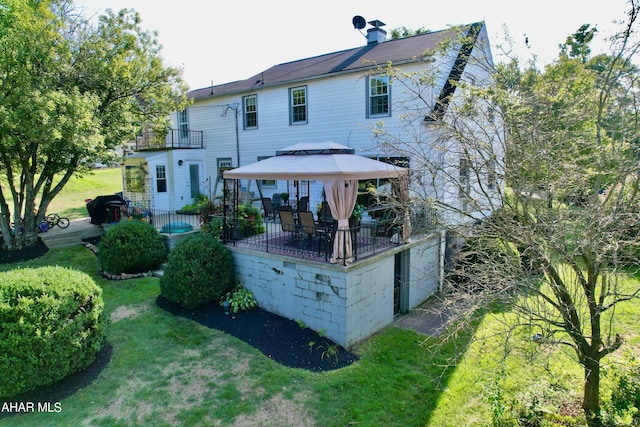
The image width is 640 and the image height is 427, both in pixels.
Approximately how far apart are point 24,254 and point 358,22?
1479 centimetres

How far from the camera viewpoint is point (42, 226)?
13.8m

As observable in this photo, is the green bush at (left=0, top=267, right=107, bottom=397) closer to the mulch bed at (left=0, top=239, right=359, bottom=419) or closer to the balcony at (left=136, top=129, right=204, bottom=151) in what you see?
the mulch bed at (left=0, top=239, right=359, bottom=419)

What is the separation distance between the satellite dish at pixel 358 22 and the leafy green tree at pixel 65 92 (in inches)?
294

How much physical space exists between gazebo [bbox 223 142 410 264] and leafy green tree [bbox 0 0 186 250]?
5.51 meters

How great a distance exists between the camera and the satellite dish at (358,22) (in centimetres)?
1573

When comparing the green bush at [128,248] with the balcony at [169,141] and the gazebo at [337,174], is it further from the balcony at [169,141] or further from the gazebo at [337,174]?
the balcony at [169,141]

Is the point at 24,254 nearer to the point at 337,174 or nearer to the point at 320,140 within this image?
the point at 320,140

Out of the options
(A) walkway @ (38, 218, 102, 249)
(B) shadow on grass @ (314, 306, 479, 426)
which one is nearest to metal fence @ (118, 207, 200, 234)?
(A) walkway @ (38, 218, 102, 249)

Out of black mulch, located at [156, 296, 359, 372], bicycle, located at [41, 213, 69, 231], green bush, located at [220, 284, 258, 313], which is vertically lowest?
black mulch, located at [156, 296, 359, 372]

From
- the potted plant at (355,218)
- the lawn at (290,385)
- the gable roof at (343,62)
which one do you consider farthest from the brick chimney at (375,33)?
the lawn at (290,385)

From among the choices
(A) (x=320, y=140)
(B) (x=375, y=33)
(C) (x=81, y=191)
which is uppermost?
(B) (x=375, y=33)

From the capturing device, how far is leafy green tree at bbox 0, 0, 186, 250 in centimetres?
1019

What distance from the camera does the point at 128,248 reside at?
10555mm

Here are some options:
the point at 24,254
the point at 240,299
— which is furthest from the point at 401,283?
the point at 24,254
